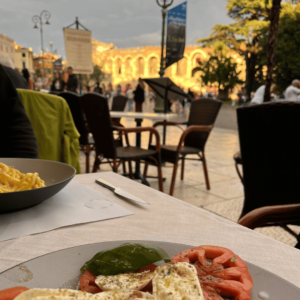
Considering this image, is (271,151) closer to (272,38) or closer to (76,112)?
(76,112)

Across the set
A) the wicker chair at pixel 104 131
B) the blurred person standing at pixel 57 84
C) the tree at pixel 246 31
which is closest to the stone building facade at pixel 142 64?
the tree at pixel 246 31

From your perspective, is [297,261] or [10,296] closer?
Answer: [10,296]

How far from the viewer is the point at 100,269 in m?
0.32

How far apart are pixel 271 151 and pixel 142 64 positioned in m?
56.1

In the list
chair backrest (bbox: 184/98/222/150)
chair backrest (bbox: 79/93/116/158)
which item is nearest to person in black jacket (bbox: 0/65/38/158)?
chair backrest (bbox: 79/93/116/158)

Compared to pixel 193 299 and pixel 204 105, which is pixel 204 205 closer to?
pixel 204 105

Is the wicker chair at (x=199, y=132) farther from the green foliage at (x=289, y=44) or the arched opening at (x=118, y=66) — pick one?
the arched opening at (x=118, y=66)

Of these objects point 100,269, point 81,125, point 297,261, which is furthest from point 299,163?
point 81,125

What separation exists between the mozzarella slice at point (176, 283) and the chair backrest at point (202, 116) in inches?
115

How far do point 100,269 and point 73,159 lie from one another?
1.69 metres

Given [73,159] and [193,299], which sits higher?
[193,299]

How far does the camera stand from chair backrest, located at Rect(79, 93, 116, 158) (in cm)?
246

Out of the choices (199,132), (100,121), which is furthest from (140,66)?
(100,121)

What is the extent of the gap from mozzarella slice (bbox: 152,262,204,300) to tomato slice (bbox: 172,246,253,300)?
0.03 metres
